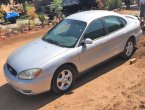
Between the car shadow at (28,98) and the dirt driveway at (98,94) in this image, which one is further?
the car shadow at (28,98)

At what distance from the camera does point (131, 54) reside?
28.5ft

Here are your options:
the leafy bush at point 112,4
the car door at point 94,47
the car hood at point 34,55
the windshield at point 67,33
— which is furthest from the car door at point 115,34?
the leafy bush at point 112,4

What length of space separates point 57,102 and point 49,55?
3.58ft

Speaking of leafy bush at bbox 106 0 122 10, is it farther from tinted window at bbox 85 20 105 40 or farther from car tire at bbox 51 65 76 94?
car tire at bbox 51 65 76 94

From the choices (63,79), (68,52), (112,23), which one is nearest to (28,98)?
(63,79)

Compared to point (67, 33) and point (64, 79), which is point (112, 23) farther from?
point (64, 79)

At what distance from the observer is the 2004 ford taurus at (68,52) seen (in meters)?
6.19

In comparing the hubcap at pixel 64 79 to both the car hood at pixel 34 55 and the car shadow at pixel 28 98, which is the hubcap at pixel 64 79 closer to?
the car shadow at pixel 28 98

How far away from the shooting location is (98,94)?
6.51 m

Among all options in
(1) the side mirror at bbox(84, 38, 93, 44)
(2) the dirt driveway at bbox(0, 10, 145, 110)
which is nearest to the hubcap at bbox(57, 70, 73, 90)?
(2) the dirt driveway at bbox(0, 10, 145, 110)

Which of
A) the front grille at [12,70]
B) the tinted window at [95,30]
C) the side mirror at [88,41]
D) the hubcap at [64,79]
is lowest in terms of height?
the hubcap at [64,79]

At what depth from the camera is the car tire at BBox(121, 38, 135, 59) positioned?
8.36 meters

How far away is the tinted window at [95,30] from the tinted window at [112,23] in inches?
9.9

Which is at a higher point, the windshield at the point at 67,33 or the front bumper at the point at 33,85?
the windshield at the point at 67,33
